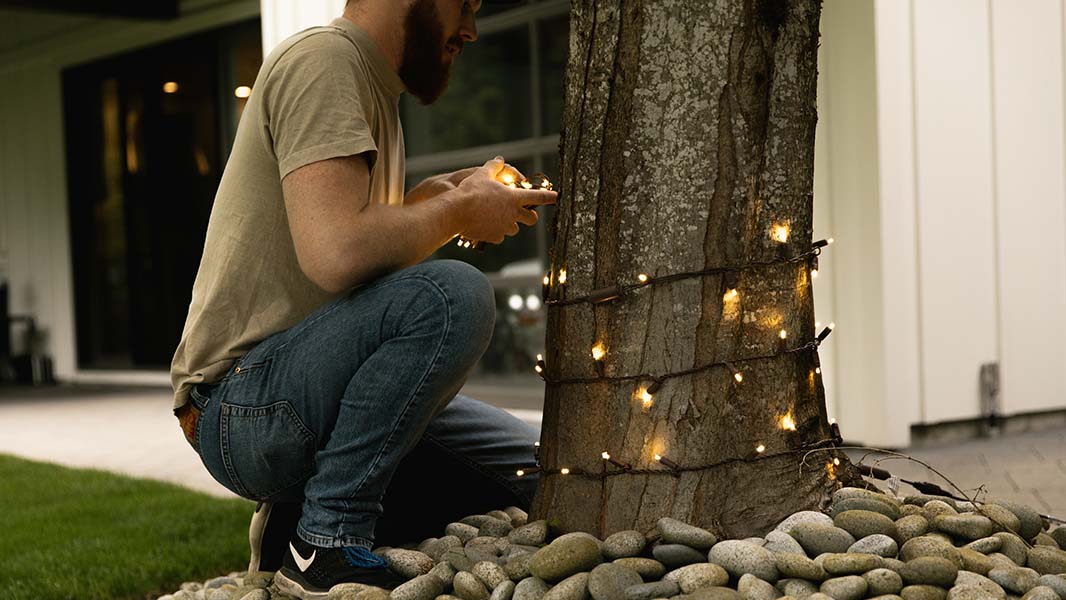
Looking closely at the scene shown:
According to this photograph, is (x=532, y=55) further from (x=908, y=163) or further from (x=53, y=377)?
(x=53, y=377)

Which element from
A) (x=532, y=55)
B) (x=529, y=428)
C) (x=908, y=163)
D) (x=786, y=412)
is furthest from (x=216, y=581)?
(x=532, y=55)

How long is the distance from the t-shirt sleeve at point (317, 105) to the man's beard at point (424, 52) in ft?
0.54

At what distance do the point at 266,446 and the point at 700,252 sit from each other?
0.78m

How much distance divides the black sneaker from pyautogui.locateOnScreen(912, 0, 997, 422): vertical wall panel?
2.85m

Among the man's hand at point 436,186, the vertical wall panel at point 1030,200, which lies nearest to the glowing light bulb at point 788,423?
the man's hand at point 436,186

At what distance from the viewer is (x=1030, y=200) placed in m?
4.51

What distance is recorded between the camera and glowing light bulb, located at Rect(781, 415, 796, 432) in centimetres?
188

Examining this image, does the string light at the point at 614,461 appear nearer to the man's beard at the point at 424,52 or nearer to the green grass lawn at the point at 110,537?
the man's beard at the point at 424,52

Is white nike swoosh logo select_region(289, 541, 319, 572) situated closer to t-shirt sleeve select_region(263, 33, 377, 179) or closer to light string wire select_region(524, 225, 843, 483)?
light string wire select_region(524, 225, 843, 483)

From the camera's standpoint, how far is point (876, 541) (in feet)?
5.66

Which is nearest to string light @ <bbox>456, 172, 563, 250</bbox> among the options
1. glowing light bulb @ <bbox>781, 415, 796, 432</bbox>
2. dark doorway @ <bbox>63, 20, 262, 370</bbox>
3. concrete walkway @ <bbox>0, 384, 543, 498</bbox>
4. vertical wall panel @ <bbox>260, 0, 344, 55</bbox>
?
glowing light bulb @ <bbox>781, 415, 796, 432</bbox>

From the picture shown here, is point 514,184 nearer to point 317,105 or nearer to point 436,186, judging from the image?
point 436,186

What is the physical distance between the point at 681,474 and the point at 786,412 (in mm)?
200

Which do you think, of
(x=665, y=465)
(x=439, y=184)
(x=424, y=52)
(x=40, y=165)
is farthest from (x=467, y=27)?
(x=40, y=165)
